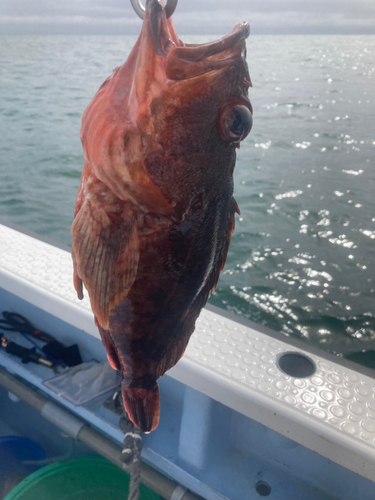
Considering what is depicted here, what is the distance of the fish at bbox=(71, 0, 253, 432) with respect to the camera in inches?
38.2

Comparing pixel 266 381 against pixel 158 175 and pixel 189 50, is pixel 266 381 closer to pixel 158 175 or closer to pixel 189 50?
pixel 158 175

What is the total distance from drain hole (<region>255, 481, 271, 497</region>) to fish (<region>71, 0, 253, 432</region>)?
192 centimetres

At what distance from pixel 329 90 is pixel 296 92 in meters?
2.48

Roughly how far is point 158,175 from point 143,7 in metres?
0.38

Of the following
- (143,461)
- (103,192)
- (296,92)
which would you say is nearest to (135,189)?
(103,192)

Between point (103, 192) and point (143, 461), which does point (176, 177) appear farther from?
point (143, 461)

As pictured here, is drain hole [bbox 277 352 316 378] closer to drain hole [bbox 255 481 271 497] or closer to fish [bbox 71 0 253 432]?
drain hole [bbox 255 481 271 497]

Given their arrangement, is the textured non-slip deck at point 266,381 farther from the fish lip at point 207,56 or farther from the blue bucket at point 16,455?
the fish lip at point 207,56

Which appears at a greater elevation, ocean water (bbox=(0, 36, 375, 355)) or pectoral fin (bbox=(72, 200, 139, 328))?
pectoral fin (bbox=(72, 200, 139, 328))

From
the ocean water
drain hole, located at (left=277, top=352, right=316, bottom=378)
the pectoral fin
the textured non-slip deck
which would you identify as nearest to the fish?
the pectoral fin

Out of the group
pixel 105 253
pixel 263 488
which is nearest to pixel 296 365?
pixel 263 488

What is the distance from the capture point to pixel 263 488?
8.14 ft

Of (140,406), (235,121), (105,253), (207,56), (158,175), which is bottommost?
(140,406)

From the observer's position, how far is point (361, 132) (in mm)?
16656
